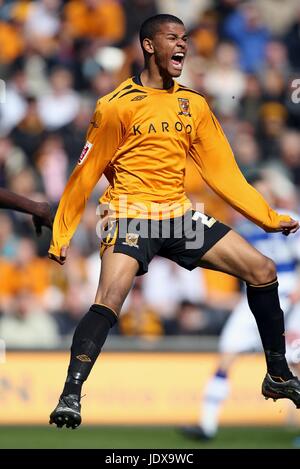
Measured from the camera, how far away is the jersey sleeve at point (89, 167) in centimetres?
719

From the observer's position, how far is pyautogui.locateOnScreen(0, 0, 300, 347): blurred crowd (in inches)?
503

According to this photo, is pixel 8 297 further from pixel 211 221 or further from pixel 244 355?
pixel 211 221

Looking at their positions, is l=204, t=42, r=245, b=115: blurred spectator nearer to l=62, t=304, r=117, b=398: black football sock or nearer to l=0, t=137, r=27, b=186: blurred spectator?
l=0, t=137, r=27, b=186: blurred spectator

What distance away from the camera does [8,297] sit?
1270 centimetres

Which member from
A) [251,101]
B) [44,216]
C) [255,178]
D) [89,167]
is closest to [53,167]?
[251,101]

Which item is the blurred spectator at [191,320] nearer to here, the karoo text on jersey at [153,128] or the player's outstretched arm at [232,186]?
the player's outstretched arm at [232,186]

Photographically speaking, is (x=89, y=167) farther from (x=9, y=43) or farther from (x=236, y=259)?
(x=9, y=43)

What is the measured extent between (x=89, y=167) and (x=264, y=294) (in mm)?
→ 1383

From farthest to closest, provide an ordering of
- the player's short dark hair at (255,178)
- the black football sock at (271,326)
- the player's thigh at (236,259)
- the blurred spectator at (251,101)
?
the blurred spectator at (251,101)
the player's short dark hair at (255,178)
the black football sock at (271,326)
the player's thigh at (236,259)

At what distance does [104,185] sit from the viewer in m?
13.6

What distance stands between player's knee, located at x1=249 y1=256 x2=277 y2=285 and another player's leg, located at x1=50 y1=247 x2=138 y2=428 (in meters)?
0.78

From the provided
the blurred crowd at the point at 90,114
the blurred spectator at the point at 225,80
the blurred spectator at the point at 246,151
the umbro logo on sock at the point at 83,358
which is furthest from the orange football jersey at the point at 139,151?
the blurred spectator at the point at 225,80

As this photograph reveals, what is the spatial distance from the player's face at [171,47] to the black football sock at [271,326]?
1.48m

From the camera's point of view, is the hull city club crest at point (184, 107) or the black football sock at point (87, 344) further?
the hull city club crest at point (184, 107)
